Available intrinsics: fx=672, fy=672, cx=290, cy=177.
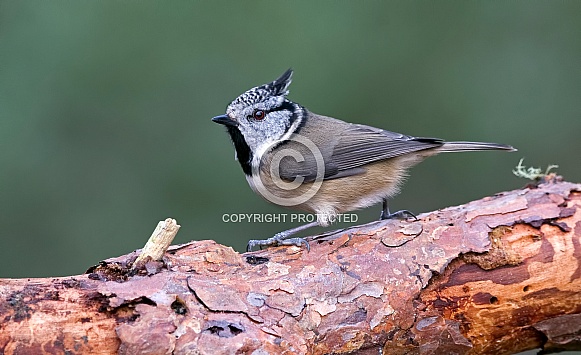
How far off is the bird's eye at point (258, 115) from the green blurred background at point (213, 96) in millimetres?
1010

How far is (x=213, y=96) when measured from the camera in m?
5.84

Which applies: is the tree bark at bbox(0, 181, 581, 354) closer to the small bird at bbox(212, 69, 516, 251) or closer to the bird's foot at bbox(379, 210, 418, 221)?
the bird's foot at bbox(379, 210, 418, 221)

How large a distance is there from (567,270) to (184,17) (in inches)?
152

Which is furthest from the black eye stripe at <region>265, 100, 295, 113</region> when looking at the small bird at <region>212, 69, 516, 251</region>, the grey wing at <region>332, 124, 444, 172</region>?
the grey wing at <region>332, 124, 444, 172</region>

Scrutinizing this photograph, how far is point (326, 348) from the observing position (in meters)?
3.01

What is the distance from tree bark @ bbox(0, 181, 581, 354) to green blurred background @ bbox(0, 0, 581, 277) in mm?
2263

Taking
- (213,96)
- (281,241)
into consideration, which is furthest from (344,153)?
(213,96)

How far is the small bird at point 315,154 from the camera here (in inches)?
173

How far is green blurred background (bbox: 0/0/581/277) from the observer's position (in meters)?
5.44

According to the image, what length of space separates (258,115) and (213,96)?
136cm

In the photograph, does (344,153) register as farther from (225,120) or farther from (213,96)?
(213,96)

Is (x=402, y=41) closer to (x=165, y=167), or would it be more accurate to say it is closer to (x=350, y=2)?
(x=350, y=2)
